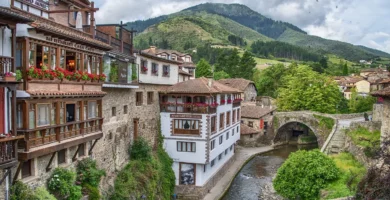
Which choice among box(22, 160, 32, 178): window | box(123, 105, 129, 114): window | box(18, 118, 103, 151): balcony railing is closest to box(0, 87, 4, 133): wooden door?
box(18, 118, 103, 151): balcony railing

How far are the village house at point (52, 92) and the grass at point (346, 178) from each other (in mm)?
13219

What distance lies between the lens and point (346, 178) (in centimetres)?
2275

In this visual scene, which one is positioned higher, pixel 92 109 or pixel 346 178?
pixel 92 109

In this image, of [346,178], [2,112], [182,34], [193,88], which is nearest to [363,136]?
[346,178]

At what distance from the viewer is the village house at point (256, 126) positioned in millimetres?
54062

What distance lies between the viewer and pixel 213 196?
31438 millimetres

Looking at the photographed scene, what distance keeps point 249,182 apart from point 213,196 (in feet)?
22.6

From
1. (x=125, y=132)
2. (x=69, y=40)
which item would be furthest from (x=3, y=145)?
(x=125, y=132)

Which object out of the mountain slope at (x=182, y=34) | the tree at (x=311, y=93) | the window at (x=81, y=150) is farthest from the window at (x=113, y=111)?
the mountain slope at (x=182, y=34)

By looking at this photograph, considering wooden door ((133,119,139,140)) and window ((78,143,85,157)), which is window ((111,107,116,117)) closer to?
wooden door ((133,119,139,140))

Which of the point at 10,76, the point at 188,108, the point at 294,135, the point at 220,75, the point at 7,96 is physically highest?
the point at 220,75

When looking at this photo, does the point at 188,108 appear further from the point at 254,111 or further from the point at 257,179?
the point at 254,111

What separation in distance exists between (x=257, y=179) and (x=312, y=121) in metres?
18.9

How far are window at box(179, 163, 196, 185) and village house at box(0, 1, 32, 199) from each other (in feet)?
62.7
